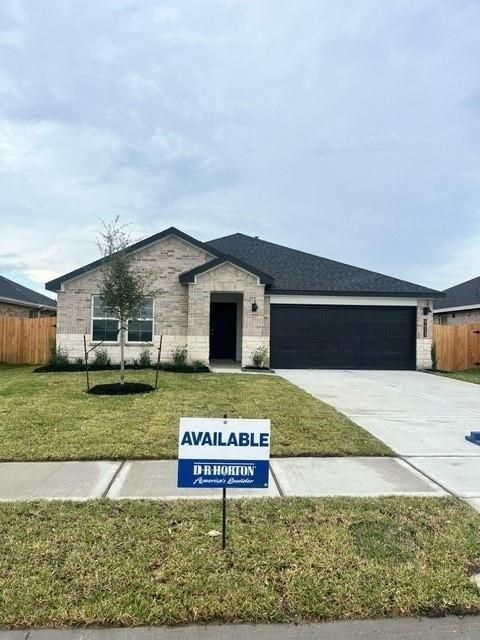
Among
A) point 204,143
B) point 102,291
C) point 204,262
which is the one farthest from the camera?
point 204,262

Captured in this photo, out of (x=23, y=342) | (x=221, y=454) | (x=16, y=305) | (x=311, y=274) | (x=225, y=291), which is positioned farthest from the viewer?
(x=16, y=305)

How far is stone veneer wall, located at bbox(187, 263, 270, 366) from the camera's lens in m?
16.3

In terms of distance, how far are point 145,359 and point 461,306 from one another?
1778 cm

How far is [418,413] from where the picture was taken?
8.70 m

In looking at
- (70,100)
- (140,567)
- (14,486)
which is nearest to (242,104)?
(70,100)

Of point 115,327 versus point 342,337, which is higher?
point 115,327

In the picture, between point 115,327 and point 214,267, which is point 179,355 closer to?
point 115,327

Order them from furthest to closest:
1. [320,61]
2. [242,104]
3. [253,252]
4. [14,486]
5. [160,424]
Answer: [253,252] → [242,104] → [320,61] → [160,424] → [14,486]

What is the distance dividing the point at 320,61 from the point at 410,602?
12.8m

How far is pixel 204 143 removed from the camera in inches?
606

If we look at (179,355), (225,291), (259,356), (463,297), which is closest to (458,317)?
(463,297)

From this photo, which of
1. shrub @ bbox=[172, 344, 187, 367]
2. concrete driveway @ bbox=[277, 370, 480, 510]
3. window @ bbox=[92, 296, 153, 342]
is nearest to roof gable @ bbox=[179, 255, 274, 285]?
window @ bbox=[92, 296, 153, 342]

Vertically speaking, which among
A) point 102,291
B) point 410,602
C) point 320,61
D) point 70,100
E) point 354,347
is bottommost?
point 410,602

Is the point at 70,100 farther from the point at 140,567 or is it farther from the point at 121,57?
the point at 140,567
